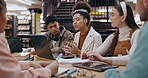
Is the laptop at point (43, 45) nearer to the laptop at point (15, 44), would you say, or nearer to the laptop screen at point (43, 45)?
the laptop screen at point (43, 45)

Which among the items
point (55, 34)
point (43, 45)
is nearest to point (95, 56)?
point (43, 45)

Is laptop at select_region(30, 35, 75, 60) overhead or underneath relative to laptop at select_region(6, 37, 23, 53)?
overhead

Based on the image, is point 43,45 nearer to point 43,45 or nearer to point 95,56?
point 43,45

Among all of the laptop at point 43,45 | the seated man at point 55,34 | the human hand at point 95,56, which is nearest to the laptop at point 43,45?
the laptop at point 43,45

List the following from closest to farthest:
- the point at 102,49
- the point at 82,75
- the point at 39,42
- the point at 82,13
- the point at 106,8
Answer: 1. the point at 82,75
2. the point at 39,42
3. the point at 102,49
4. the point at 82,13
5. the point at 106,8

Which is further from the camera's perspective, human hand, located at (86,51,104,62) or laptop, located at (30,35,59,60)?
laptop, located at (30,35,59,60)

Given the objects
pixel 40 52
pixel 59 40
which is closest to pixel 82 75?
pixel 40 52

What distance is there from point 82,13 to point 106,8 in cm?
644

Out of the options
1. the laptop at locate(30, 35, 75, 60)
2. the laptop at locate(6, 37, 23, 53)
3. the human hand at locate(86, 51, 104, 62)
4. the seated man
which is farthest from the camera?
the seated man

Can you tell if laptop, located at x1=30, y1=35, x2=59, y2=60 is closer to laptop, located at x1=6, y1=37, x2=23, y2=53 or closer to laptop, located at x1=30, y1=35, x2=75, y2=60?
laptop, located at x1=30, y1=35, x2=75, y2=60

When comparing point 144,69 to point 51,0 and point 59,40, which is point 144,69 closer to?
point 59,40

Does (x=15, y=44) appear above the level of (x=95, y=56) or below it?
below

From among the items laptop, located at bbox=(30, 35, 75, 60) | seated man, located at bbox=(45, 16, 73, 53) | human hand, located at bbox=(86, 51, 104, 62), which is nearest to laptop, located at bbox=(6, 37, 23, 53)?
seated man, located at bbox=(45, 16, 73, 53)

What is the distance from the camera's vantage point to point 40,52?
1906 millimetres
